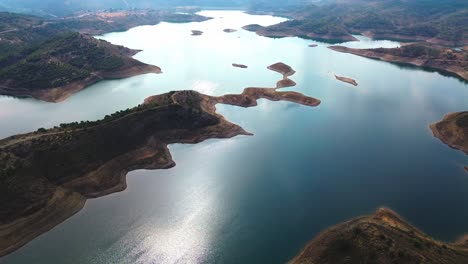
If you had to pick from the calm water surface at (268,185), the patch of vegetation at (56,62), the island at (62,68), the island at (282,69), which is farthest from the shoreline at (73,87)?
the island at (282,69)

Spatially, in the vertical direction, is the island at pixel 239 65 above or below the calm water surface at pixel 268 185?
below

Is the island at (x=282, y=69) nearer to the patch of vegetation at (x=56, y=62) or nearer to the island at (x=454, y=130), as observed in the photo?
the island at (x=454, y=130)

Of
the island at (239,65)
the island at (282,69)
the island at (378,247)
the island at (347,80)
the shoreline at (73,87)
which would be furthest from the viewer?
the island at (239,65)

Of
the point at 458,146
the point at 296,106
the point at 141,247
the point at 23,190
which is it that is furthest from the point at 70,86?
the point at 458,146

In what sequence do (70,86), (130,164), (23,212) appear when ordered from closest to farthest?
(23,212), (130,164), (70,86)

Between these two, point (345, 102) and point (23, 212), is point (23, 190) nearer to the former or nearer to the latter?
point (23, 212)

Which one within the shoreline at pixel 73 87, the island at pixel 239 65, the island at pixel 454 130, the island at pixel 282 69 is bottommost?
the shoreline at pixel 73 87

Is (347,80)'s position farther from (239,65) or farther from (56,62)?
(56,62)
